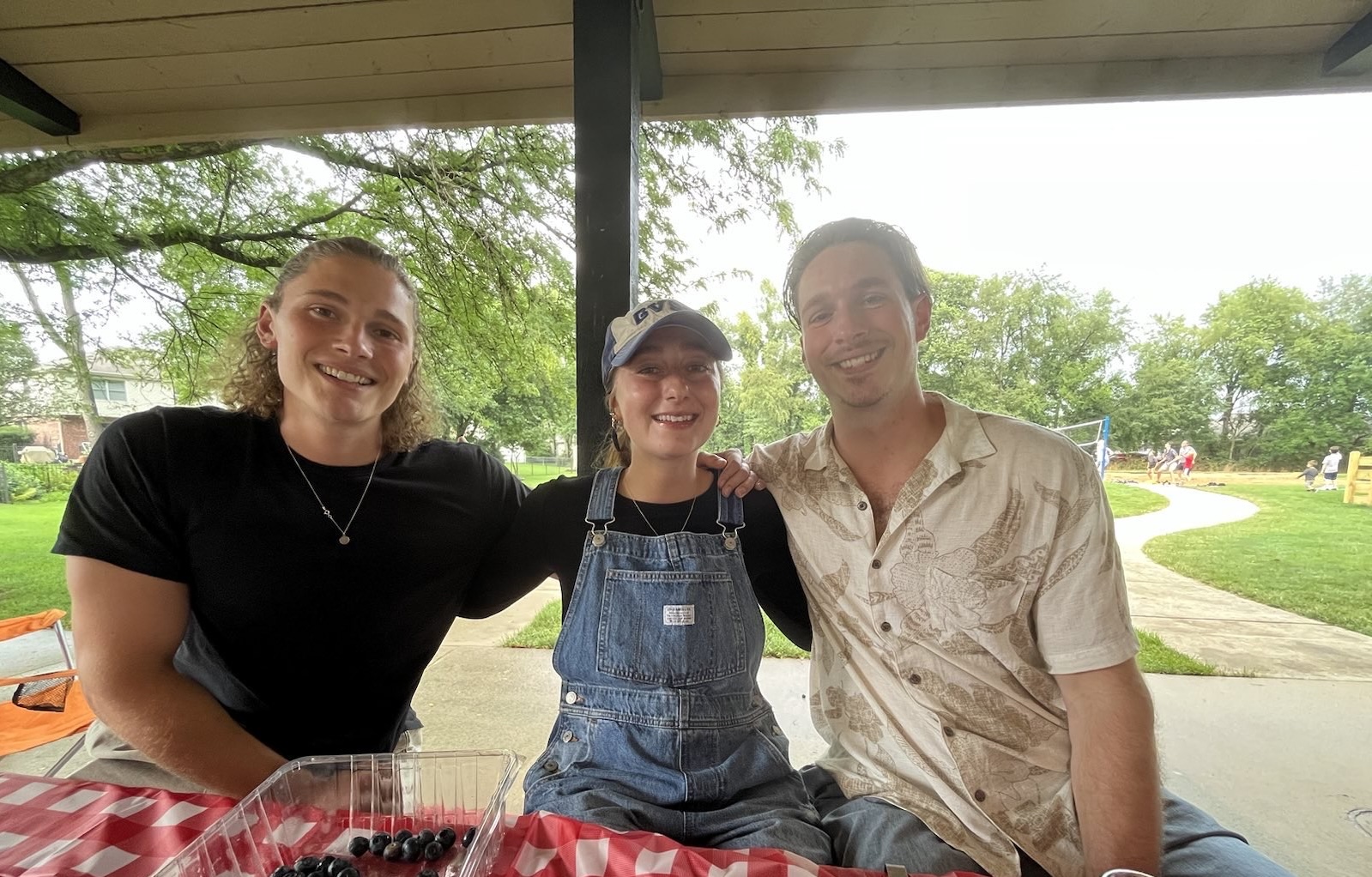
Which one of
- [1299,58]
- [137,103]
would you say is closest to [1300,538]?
[1299,58]

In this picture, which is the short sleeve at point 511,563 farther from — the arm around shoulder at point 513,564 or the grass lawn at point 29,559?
the grass lawn at point 29,559

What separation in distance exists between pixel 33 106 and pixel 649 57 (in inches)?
85.1

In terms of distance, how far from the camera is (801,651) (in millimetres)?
3434

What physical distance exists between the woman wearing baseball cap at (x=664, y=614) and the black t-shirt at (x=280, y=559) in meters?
0.21

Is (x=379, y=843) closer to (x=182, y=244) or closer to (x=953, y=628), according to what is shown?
(x=953, y=628)

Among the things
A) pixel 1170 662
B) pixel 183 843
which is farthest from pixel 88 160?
pixel 1170 662

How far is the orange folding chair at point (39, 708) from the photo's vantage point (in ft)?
6.63

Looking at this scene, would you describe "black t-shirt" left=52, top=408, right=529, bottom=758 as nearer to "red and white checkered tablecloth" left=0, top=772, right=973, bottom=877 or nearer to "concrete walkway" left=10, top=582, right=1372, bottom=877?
"red and white checkered tablecloth" left=0, top=772, right=973, bottom=877

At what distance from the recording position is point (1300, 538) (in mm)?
5902

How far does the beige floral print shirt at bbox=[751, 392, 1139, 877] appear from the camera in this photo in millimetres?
1064

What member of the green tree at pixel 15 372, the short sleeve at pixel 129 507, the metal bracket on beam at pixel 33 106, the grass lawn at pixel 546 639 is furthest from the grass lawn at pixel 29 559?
the short sleeve at pixel 129 507

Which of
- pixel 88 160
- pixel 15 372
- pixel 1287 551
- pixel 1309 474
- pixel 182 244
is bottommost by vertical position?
pixel 1287 551

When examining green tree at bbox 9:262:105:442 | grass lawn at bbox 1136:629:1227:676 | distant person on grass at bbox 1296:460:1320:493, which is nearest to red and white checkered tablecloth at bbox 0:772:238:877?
grass lawn at bbox 1136:629:1227:676

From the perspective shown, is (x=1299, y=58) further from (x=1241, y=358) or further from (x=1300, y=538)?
(x=1300, y=538)
